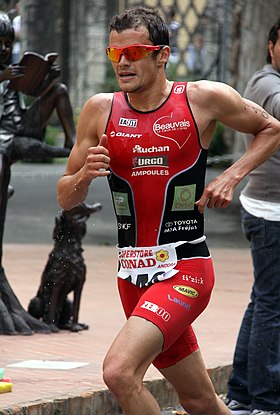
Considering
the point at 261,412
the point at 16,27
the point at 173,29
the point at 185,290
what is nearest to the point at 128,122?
the point at 185,290

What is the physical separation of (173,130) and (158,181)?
0.23 metres

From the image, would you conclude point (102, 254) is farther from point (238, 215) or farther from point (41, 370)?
point (41, 370)

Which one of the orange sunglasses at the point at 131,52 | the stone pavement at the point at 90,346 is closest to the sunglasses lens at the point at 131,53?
the orange sunglasses at the point at 131,52

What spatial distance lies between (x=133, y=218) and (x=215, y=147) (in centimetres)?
1569

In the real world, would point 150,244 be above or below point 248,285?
above

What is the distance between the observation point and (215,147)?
2111 cm

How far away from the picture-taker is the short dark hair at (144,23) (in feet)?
18.0

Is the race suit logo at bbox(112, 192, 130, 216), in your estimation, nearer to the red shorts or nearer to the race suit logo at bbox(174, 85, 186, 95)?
the red shorts

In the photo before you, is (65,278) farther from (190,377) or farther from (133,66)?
(133,66)

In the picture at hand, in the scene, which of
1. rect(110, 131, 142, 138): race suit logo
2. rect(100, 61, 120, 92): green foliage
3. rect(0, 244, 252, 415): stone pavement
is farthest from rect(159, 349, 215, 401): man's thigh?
rect(100, 61, 120, 92): green foliage

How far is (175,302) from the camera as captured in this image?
5309 millimetres

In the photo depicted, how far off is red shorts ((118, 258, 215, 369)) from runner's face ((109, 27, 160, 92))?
2.51ft

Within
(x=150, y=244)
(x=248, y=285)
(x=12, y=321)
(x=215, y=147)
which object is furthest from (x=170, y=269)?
(x=215, y=147)

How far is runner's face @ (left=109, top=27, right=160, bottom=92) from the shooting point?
5438 mm
